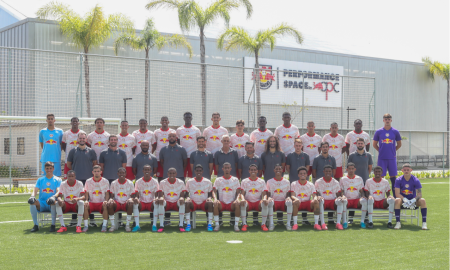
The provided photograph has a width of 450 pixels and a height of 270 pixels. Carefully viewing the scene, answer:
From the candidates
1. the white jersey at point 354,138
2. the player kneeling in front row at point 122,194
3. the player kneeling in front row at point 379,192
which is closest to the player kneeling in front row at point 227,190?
the player kneeling in front row at point 122,194

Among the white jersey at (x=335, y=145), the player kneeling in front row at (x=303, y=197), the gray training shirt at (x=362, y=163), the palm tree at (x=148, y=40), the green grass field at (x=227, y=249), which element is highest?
the palm tree at (x=148, y=40)

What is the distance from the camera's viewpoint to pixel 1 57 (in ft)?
46.0

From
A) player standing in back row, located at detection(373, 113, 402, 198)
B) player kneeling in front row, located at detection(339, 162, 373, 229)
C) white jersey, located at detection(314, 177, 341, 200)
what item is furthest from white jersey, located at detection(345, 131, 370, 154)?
white jersey, located at detection(314, 177, 341, 200)

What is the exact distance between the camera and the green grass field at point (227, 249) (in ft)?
20.0

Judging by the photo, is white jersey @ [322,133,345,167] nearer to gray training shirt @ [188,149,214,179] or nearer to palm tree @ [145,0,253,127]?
gray training shirt @ [188,149,214,179]

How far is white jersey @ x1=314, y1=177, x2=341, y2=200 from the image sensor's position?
30.0ft

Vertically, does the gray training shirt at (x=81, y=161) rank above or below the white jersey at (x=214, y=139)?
below

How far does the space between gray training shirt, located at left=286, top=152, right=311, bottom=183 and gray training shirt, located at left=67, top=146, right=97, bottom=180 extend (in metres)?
4.06

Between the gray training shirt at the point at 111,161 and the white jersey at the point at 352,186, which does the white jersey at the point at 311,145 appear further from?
the gray training shirt at the point at 111,161

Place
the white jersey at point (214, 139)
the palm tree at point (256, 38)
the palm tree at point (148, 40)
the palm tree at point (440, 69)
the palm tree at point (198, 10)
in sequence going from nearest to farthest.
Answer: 1. the white jersey at point (214, 139)
2. the palm tree at point (198, 10)
3. the palm tree at point (256, 38)
4. the palm tree at point (148, 40)
5. the palm tree at point (440, 69)

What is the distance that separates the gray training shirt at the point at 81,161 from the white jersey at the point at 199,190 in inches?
81.2

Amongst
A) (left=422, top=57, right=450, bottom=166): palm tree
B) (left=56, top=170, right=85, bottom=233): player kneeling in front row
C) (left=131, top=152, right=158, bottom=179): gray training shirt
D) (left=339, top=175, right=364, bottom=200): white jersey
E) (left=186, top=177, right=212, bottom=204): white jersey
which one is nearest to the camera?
(left=56, top=170, right=85, bottom=233): player kneeling in front row

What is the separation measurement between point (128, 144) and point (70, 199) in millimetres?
1693

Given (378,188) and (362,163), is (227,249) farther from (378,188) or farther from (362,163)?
(362,163)
